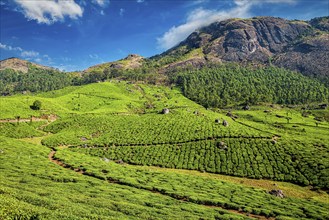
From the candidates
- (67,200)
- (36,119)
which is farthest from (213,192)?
(36,119)

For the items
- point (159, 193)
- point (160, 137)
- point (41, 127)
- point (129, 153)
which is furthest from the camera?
point (41, 127)

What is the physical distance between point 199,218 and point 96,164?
41391 millimetres

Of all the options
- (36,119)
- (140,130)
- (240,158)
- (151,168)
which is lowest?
(151,168)

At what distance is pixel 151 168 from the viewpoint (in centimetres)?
8588

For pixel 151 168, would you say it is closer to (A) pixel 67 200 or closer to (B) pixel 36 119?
(A) pixel 67 200

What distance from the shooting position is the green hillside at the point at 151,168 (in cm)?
3759

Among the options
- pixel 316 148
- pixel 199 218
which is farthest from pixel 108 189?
pixel 316 148

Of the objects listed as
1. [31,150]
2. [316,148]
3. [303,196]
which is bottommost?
[303,196]

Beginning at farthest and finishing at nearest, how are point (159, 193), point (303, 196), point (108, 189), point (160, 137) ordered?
point (160, 137), point (303, 196), point (159, 193), point (108, 189)

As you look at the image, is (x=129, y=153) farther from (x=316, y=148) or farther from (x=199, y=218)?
(x=316, y=148)

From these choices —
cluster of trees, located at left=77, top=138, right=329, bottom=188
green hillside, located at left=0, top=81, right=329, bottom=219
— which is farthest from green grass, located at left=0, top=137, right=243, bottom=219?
cluster of trees, located at left=77, top=138, right=329, bottom=188

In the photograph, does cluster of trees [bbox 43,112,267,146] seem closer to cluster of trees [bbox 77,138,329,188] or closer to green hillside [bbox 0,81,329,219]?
green hillside [bbox 0,81,329,219]

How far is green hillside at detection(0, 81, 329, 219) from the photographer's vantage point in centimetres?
3759

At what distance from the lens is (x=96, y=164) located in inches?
2815
